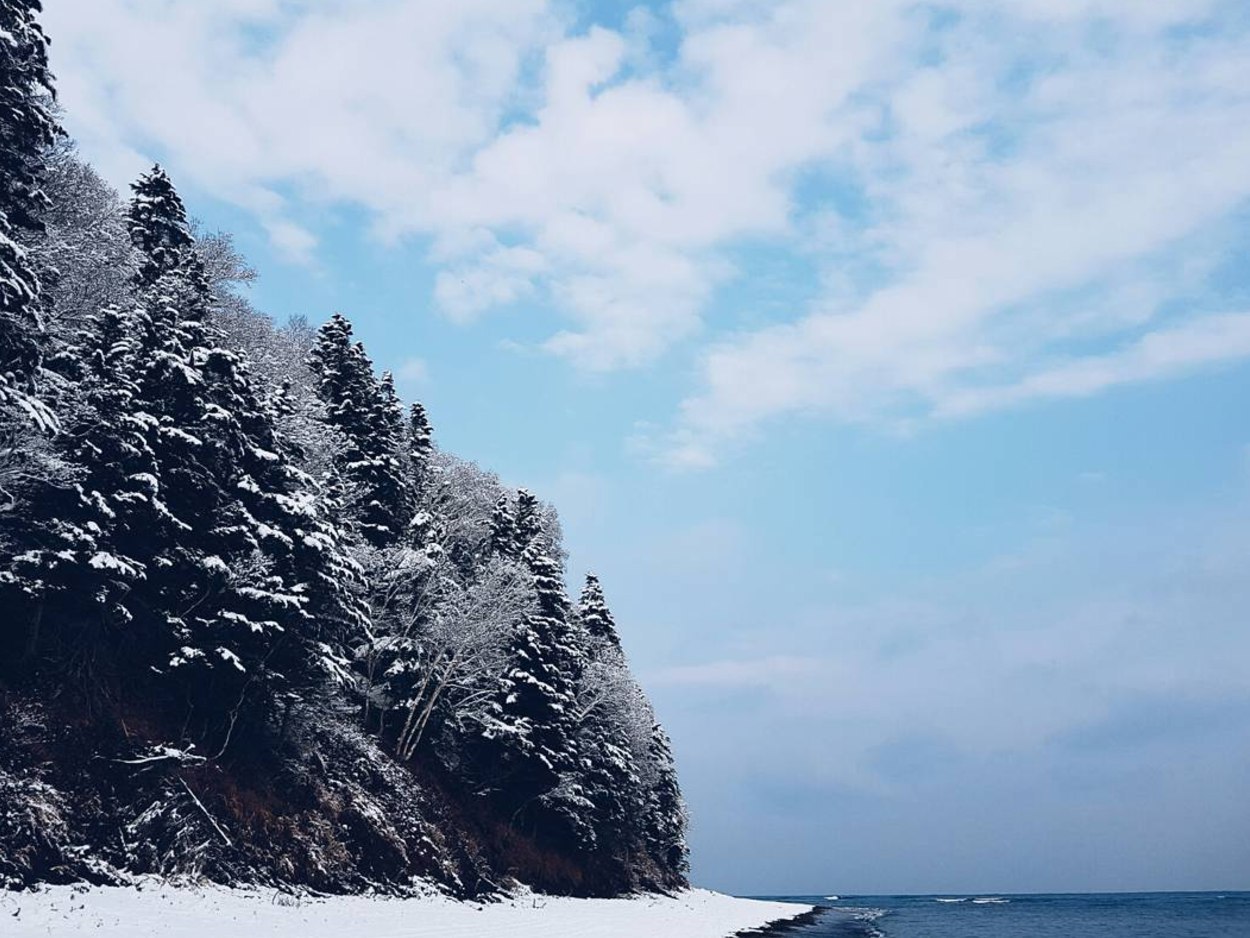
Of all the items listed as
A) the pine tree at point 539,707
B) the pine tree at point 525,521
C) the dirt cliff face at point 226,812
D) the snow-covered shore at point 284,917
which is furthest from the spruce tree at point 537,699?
the pine tree at point 525,521

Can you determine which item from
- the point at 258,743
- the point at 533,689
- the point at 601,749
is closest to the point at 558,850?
the point at 601,749

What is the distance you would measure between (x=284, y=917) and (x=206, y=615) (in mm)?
8134

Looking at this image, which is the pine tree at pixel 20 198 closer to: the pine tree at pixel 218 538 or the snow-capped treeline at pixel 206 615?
the snow-capped treeline at pixel 206 615

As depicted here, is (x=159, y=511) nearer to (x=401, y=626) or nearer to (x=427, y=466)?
(x=401, y=626)

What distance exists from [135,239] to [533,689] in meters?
24.7

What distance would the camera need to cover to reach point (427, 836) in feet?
121

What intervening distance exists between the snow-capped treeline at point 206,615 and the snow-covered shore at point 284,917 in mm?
1067

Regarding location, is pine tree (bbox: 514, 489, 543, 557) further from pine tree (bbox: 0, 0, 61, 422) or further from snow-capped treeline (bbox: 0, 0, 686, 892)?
pine tree (bbox: 0, 0, 61, 422)

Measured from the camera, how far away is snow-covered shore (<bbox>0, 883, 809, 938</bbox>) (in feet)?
55.3

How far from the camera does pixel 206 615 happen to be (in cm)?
2644

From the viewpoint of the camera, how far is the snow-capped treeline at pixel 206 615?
20.3 m

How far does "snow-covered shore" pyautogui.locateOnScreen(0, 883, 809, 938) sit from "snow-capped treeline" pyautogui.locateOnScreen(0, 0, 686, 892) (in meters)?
1.07

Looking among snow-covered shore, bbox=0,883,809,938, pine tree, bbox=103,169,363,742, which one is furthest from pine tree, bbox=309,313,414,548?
snow-covered shore, bbox=0,883,809,938

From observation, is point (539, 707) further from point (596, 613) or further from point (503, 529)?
point (596, 613)
